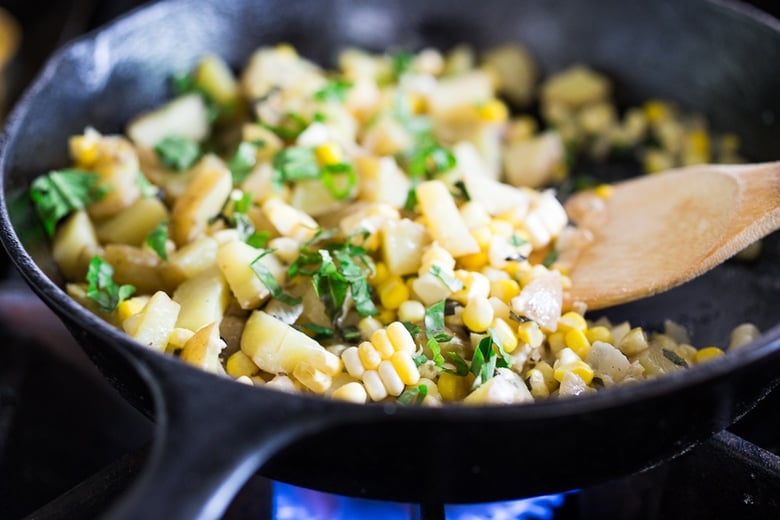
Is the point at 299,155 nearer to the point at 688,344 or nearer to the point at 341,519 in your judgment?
the point at 341,519

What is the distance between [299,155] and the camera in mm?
2055

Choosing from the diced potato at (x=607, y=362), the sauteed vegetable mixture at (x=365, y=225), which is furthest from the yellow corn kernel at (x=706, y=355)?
the diced potato at (x=607, y=362)

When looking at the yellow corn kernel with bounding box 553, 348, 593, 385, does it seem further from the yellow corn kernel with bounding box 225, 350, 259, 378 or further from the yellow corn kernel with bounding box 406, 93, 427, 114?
the yellow corn kernel with bounding box 406, 93, 427, 114

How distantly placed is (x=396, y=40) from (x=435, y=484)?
1.67 metres

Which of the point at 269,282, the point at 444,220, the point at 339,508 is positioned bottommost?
the point at 339,508

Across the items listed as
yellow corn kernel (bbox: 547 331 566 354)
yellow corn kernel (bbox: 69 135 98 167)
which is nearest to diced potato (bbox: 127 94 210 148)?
Answer: yellow corn kernel (bbox: 69 135 98 167)

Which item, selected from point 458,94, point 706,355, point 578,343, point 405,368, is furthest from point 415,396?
→ point 458,94

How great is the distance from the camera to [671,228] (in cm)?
Answer: 188

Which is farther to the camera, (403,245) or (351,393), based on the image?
(403,245)

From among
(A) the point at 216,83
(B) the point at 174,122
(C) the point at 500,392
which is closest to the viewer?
(C) the point at 500,392

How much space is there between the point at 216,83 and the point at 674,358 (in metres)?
1.46

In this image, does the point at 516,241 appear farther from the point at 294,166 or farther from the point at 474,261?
the point at 294,166

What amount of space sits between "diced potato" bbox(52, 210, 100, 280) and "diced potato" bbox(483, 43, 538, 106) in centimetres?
131

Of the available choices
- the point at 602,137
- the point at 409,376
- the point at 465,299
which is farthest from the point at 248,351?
the point at 602,137
